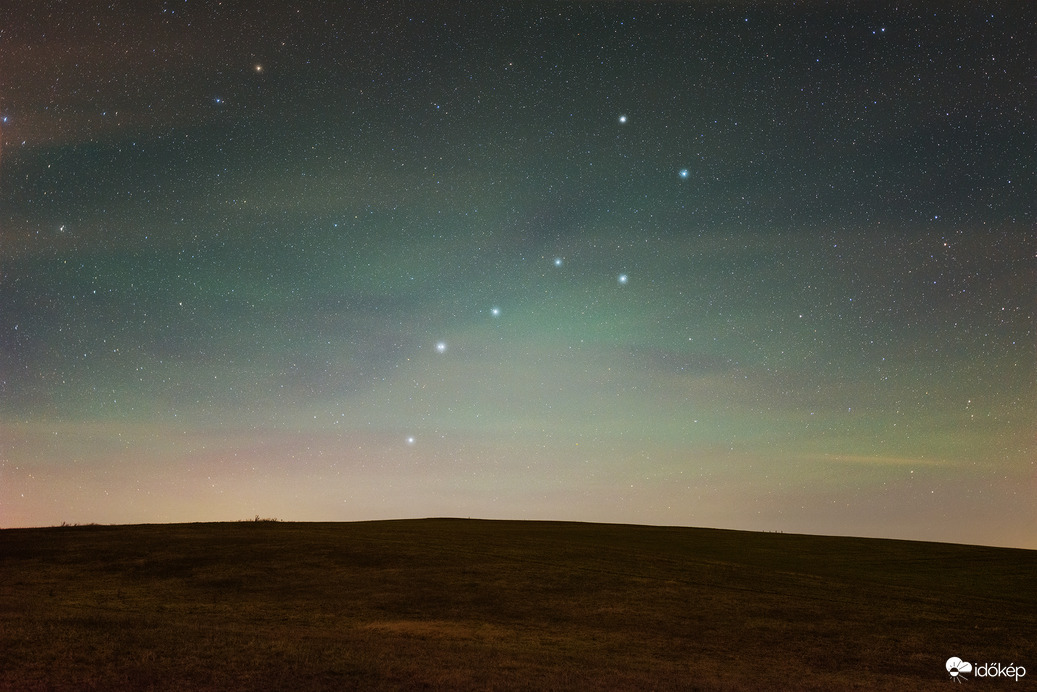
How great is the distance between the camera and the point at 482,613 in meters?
20.1

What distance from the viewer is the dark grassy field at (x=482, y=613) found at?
13.8 meters

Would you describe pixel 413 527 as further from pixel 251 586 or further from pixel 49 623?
pixel 49 623

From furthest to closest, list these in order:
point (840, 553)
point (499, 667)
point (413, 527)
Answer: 1. point (413, 527)
2. point (840, 553)
3. point (499, 667)

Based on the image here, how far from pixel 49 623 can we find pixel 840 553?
99.5 feet

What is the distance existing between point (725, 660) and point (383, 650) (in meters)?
6.26

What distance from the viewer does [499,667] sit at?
14.3 meters

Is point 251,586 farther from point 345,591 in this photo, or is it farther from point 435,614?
point 435,614

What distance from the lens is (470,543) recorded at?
33.1 m

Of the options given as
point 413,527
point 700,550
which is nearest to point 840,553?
point 700,550

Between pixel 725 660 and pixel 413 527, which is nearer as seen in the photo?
pixel 725 660

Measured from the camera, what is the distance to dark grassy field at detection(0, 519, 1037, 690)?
1378 cm

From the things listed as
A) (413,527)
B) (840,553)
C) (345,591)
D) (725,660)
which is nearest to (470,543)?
(413,527)

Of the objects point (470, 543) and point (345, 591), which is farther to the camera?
point (470, 543)

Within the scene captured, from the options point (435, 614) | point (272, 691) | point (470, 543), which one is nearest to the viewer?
point (272, 691)
